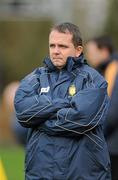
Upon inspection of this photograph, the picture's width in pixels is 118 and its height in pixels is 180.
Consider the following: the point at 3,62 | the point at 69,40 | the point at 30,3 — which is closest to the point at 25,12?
the point at 30,3

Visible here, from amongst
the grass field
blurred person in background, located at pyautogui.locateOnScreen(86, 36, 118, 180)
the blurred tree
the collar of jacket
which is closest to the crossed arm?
the collar of jacket

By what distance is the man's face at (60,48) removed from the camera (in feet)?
23.3

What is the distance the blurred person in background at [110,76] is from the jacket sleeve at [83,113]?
7.94ft

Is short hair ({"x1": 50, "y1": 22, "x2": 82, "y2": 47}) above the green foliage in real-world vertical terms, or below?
above

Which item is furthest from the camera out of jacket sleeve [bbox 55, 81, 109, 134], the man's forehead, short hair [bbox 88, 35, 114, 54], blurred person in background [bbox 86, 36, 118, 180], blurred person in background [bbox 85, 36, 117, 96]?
short hair [bbox 88, 35, 114, 54]

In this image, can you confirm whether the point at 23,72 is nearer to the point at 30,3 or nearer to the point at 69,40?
the point at 30,3

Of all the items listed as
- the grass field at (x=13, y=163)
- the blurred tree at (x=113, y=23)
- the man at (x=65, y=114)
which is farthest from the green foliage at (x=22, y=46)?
the man at (x=65, y=114)

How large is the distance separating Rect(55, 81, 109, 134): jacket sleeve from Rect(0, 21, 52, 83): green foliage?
24738 mm

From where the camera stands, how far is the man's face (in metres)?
7.09

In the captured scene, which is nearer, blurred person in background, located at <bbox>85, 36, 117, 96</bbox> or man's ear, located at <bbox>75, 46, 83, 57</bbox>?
man's ear, located at <bbox>75, 46, 83, 57</bbox>

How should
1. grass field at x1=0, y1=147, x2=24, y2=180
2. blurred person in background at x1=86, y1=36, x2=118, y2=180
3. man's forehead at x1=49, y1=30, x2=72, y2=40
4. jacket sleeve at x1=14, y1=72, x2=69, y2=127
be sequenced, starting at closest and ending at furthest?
jacket sleeve at x1=14, y1=72, x2=69, y2=127 < man's forehead at x1=49, y1=30, x2=72, y2=40 < blurred person in background at x1=86, y1=36, x2=118, y2=180 < grass field at x1=0, y1=147, x2=24, y2=180

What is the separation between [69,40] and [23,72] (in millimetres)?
25305

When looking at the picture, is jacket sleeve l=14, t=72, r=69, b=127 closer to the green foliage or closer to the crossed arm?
the crossed arm

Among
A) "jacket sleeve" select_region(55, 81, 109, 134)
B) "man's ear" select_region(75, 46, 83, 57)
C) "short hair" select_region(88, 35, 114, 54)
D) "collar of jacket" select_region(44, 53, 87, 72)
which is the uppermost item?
"man's ear" select_region(75, 46, 83, 57)
